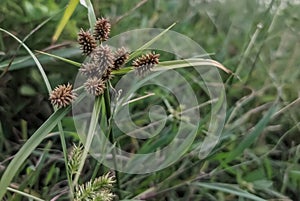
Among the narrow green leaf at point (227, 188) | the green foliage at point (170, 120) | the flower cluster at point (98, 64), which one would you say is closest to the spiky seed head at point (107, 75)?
the flower cluster at point (98, 64)

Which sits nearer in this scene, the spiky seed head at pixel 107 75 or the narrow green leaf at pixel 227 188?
the spiky seed head at pixel 107 75

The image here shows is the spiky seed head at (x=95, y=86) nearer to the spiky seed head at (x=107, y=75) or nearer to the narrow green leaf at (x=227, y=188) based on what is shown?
the spiky seed head at (x=107, y=75)

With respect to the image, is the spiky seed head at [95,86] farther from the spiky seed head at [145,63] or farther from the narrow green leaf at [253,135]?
the narrow green leaf at [253,135]

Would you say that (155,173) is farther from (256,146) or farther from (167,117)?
(256,146)

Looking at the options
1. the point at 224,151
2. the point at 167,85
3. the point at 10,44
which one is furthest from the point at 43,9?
the point at 224,151

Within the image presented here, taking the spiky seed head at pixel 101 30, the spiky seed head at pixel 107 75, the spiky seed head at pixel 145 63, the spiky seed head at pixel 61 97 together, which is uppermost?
the spiky seed head at pixel 101 30

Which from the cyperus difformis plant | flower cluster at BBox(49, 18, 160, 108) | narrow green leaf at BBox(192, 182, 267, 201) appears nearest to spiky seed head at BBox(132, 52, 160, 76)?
flower cluster at BBox(49, 18, 160, 108)

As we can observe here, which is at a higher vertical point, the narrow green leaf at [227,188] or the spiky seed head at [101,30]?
the spiky seed head at [101,30]
